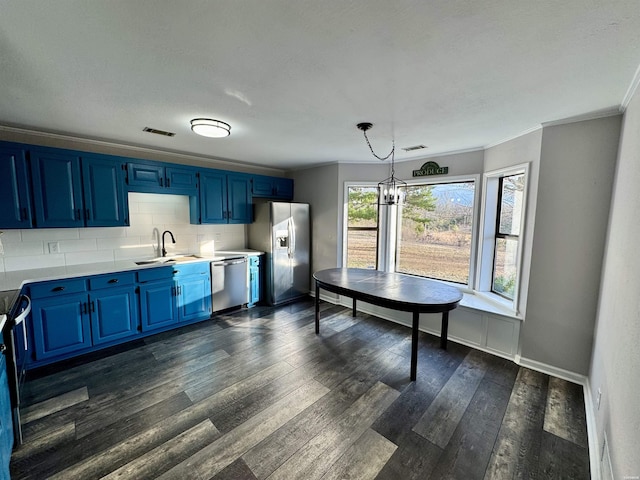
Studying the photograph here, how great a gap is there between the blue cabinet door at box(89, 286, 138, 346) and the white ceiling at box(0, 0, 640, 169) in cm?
180

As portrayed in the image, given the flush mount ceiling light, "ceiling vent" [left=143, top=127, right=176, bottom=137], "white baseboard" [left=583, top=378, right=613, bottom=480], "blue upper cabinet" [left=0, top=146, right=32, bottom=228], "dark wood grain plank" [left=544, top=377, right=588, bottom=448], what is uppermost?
"ceiling vent" [left=143, top=127, right=176, bottom=137]

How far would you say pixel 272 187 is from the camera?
482 cm

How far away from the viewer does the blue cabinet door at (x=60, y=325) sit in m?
2.58

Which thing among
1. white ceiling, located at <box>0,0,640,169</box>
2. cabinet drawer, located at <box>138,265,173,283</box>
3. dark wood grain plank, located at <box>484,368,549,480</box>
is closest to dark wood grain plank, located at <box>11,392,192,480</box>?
cabinet drawer, located at <box>138,265,173,283</box>

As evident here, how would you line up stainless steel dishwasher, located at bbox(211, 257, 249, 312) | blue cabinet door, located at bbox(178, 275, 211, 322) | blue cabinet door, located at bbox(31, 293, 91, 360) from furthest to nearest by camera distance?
stainless steel dishwasher, located at bbox(211, 257, 249, 312)
blue cabinet door, located at bbox(178, 275, 211, 322)
blue cabinet door, located at bbox(31, 293, 91, 360)

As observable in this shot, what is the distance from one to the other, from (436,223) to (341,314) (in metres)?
2.00

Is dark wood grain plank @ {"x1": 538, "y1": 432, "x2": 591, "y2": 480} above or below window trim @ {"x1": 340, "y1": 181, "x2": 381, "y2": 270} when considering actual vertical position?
below

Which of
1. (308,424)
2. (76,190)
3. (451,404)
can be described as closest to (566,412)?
(451,404)

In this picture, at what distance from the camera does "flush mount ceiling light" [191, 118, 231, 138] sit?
2.45 metres

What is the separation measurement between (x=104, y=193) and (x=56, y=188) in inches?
15.7

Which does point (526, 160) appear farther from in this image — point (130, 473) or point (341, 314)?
point (130, 473)

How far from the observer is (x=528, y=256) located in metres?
2.68

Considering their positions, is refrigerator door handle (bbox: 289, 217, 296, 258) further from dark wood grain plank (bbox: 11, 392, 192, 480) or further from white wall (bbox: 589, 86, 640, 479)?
white wall (bbox: 589, 86, 640, 479)

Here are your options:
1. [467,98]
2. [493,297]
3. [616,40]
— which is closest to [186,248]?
[467,98]
